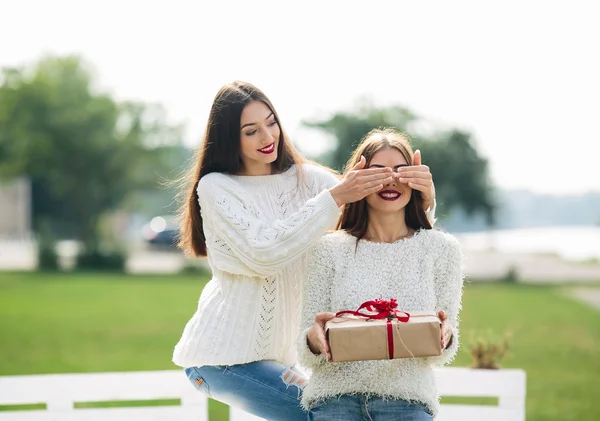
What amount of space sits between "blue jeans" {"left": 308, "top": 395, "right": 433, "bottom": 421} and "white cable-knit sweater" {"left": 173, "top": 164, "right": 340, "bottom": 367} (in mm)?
467

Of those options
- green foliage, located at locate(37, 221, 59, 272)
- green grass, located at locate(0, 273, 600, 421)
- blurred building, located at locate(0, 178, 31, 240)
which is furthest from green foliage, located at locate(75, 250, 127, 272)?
blurred building, located at locate(0, 178, 31, 240)

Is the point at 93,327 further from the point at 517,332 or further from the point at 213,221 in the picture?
the point at 213,221

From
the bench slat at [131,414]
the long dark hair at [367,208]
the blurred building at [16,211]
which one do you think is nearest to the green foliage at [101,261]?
the blurred building at [16,211]

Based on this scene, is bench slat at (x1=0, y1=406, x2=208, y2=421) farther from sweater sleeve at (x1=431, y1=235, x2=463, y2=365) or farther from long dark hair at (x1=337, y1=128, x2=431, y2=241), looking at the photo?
sweater sleeve at (x1=431, y1=235, x2=463, y2=365)

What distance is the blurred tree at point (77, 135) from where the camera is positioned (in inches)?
1200

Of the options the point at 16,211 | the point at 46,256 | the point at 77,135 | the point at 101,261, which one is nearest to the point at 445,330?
the point at 46,256

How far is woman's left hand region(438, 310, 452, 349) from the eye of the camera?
8.00 feet

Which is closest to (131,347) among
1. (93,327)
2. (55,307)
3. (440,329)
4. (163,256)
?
(93,327)

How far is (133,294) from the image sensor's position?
18.7 meters

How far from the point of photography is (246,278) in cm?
297

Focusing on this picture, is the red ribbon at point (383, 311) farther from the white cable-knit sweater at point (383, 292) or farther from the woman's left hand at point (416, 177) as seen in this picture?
the woman's left hand at point (416, 177)

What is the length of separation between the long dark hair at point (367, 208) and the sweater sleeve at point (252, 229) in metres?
0.09

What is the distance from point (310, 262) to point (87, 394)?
198 cm

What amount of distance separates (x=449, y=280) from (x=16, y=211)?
41088mm
